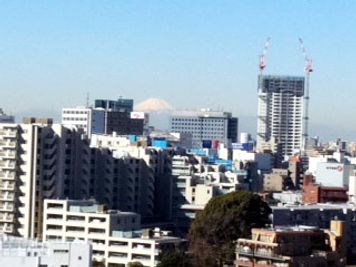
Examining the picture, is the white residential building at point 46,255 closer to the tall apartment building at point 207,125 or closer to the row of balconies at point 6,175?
the row of balconies at point 6,175

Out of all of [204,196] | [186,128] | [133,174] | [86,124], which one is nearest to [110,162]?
[133,174]

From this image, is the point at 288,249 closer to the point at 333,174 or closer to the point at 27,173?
the point at 27,173

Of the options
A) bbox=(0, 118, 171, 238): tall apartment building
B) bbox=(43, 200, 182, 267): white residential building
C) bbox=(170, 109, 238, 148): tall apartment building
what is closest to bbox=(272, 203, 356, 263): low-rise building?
bbox=(43, 200, 182, 267): white residential building

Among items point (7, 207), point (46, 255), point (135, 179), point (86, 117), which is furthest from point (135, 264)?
point (86, 117)

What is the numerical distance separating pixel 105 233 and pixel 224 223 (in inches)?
140

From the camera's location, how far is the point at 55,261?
Answer: 29.3m

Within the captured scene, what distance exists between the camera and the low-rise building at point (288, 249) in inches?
1262

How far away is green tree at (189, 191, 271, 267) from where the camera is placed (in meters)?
35.7

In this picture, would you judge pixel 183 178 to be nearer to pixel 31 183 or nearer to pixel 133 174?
pixel 133 174

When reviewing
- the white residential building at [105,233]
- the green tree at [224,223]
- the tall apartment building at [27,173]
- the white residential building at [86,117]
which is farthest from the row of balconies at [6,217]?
the white residential building at [86,117]

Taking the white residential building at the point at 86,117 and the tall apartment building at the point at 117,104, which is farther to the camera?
the tall apartment building at the point at 117,104

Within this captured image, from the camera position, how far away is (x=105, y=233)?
37281 mm

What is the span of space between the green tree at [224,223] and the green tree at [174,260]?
3.07 ft

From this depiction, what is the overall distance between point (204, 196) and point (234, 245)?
1260 cm
